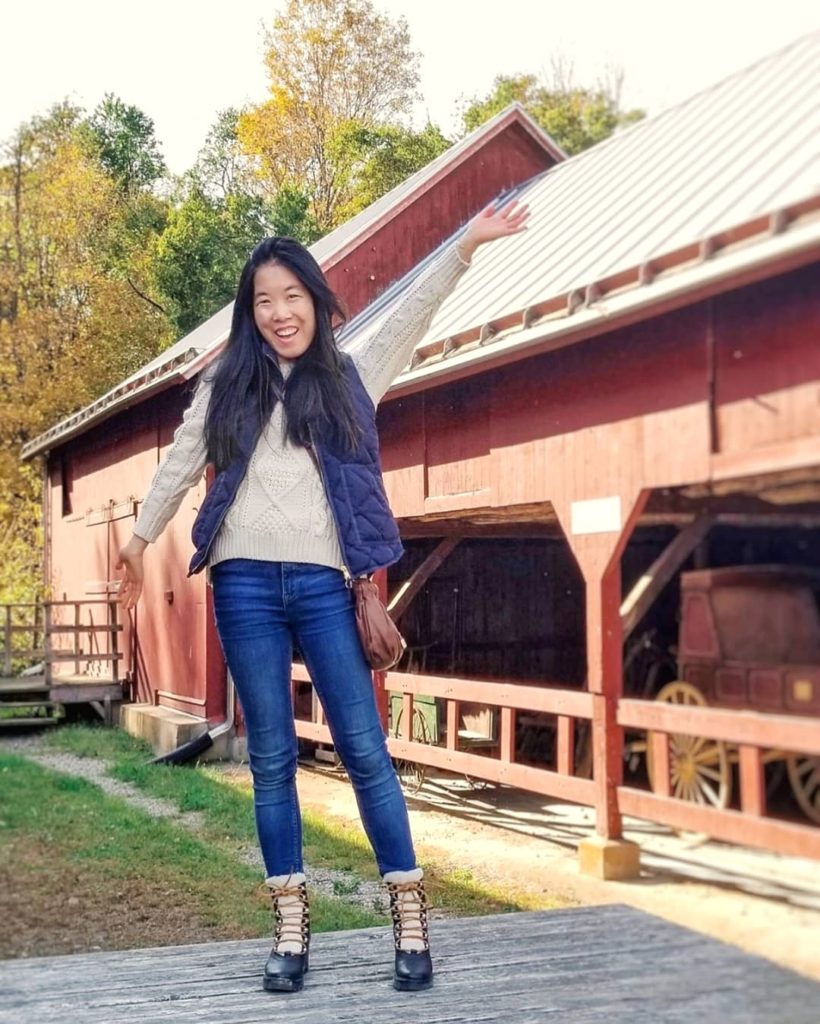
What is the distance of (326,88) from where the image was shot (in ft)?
9.17

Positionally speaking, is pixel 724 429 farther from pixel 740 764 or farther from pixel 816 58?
pixel 816 58

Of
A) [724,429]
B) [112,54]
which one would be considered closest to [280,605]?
[724,429]

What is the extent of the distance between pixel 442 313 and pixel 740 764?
4.65 feet

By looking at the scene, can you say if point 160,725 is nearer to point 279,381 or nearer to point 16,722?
point 279,381

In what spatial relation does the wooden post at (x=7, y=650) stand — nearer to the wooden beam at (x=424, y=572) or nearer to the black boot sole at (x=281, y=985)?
the wooden beam at (x=424, y=572)

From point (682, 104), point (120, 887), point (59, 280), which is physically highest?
point (682, 104)

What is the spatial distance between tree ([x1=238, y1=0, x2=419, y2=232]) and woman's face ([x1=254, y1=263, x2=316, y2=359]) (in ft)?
1.88

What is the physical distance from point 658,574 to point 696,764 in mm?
288

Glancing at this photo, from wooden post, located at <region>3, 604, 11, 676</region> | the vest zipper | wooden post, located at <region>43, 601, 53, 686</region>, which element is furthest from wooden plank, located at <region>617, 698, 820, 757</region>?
wooden post, located at <region>3, 604, 11, 676</region>

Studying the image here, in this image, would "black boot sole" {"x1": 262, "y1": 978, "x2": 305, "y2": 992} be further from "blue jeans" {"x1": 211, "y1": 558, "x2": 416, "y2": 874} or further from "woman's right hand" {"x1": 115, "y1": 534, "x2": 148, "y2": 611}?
"woman's right hand" {"x1": 115, "y1": 534, "x2": 148, "y2": 611}

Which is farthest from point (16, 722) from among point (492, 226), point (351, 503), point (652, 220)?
point (652, 220)

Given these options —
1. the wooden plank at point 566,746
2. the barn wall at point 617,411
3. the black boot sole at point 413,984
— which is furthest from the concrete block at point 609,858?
the barn wall at point 617,411

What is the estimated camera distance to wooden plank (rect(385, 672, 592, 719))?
2133 mm

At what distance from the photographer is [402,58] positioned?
275cm
